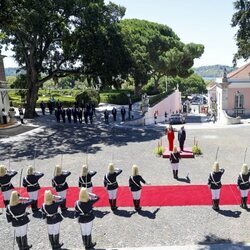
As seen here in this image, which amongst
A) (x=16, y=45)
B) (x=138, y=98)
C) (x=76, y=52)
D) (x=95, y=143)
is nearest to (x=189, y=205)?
(x=95, y=143)

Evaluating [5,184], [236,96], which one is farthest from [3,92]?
[236,96]

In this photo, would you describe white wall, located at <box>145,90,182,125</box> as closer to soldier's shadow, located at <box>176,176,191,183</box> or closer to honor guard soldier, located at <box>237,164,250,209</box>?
soldier's shadow, located at <box>176,176,191,183</box>

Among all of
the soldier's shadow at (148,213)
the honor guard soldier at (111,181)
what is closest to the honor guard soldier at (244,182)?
the soldier's shadow at (148,213)

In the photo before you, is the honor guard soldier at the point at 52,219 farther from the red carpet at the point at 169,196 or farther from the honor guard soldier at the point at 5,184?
the honor guard soldier at the point at 5,184

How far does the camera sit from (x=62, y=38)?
3266 cm

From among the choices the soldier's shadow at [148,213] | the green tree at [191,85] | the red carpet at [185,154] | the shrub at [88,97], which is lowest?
the soldier's shadow at [148,213]

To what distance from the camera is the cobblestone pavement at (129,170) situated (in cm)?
1010

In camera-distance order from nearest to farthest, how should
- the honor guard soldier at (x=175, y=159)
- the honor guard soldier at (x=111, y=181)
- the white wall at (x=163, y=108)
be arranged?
the honor guard soldier at (x=111, y=181)
the honor guard soldier at (x=175, y=159)
the white wall at (x=163, y=108)

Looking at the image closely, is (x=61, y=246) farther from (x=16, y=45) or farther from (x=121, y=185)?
(x=16, y=45)

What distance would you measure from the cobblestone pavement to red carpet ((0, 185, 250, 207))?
1.50ft

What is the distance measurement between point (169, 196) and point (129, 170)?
13.2 feet

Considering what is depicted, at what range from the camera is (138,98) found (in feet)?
171

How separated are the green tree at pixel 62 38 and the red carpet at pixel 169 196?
57.0ft

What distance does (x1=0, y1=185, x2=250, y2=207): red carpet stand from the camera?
12.5 meters
